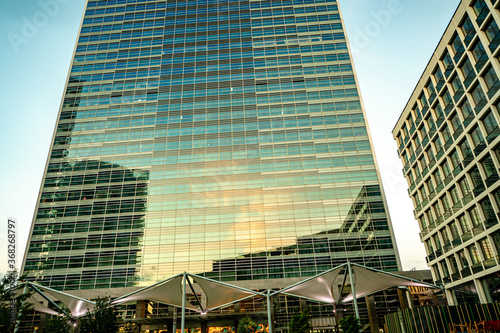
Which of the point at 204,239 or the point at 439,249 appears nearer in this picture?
the point at 439,249

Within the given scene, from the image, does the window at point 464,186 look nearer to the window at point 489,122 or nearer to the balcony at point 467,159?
the balcony at point 467,159

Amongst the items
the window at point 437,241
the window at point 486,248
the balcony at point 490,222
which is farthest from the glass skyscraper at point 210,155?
the balcony at point 490,222

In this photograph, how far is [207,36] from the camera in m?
82.2

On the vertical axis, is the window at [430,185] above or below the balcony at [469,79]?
below

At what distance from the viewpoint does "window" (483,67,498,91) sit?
103 feet

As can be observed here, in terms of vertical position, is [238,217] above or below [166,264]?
above

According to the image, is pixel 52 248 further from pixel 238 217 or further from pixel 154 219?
pixel 238 217

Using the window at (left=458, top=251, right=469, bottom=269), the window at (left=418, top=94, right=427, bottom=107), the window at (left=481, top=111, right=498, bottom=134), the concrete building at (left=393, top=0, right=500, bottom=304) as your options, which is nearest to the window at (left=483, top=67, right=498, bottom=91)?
the concrete building at (left=393, top=0, right=500, bottom=304)

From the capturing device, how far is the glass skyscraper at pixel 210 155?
58.4 m

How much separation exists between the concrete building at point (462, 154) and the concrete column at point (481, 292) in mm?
92

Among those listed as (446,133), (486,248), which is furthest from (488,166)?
(446,133)

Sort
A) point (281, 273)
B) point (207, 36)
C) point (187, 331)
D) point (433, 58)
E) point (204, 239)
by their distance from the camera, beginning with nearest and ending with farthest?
point (433, 58)
point (187, 331)
point (281, 273)
point (204, 239)
point (207, 36)

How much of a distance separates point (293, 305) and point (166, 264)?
21.8m

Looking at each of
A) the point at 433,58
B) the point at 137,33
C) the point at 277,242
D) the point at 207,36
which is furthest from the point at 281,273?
the point at 137,33
